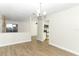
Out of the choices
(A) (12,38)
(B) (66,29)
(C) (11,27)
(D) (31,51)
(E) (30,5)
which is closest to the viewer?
(E) (30,5)

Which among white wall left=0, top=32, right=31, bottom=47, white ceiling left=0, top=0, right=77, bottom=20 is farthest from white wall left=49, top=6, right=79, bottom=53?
white wall left=0, top=32, right=31, bottom=47

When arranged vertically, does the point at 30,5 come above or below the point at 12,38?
above

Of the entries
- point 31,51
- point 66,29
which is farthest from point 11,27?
point 66,29

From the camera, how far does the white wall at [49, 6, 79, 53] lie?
15.2 feet

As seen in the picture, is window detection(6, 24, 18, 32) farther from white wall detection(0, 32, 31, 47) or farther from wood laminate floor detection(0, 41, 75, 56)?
wood laminate floor detection(0, 41, 75, 56)

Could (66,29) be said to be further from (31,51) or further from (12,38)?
(12,38)

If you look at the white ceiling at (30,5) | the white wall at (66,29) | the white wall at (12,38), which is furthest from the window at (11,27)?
the white wall at (66,29)

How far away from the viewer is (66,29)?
5230mm

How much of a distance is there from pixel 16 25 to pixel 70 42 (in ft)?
21.8

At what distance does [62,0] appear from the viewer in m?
3.84

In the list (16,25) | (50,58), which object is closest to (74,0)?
(50,58)

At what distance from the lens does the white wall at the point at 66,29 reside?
4624 mm

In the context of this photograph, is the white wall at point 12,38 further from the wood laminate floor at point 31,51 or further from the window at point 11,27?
the window at point 11,27

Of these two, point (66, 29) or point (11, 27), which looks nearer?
point (66, 29)
